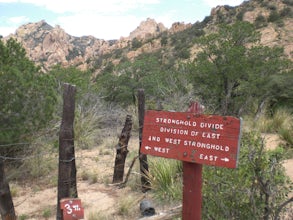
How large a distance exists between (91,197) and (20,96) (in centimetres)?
224

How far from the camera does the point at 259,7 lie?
1592 inches

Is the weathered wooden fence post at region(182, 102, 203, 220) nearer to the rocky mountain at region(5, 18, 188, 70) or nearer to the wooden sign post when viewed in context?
the wooden sign post

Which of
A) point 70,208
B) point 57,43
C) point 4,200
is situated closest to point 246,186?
point 70,208

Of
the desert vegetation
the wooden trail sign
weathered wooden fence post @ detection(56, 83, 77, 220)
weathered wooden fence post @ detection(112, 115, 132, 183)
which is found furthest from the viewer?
weathered wooden fence post @ detection(112, 115, 132, 183)

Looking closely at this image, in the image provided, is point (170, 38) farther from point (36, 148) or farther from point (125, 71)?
point (36, 148)

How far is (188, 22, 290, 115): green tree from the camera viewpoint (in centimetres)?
1352

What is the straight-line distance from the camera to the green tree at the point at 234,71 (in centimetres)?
1352

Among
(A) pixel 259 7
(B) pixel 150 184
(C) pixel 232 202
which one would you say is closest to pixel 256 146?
(C) pixel 232 202

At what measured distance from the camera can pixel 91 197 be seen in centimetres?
718

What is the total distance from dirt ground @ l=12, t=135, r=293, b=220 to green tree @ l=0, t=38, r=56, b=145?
1.12 m

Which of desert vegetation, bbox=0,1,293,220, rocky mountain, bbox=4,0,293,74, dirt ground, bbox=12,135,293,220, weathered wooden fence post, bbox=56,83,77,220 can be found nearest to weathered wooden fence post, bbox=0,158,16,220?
desert vegetation, bbox=0,1,293,220

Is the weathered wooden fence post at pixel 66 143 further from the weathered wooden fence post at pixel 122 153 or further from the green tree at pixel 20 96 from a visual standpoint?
the weathered wooden fence post at pixel 122 153

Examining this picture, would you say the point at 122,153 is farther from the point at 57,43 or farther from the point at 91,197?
the point at 57,43

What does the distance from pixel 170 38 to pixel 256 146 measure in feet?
144
